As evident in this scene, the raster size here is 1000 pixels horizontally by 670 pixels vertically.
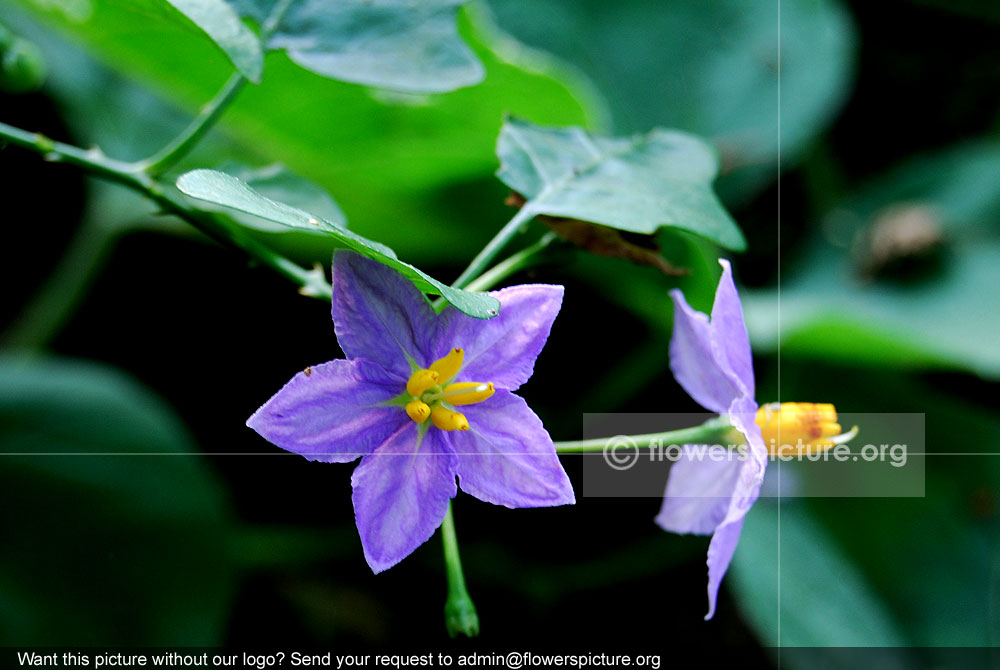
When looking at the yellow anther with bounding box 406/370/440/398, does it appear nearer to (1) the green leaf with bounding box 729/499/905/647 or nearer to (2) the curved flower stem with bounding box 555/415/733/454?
(2) the curved flower stem with bounding box 555/415/733/454

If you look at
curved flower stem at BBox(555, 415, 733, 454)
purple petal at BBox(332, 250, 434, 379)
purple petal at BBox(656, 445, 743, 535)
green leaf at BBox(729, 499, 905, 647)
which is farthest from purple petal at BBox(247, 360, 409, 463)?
green leaf at BBox(729, 499, 905, 647)

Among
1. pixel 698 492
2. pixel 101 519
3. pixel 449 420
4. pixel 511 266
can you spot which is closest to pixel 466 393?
pixel 449 420

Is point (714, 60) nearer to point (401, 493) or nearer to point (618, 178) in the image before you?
point (618, 178)

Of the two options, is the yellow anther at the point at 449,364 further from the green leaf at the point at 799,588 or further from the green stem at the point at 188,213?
the green leaf at the point at 799,588

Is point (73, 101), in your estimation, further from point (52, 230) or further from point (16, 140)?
point (16, 140)

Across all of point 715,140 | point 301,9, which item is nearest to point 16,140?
point 301,9
